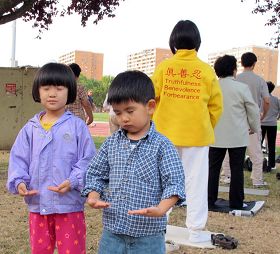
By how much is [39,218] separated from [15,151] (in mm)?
373

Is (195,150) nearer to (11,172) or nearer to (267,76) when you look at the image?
(11,172)

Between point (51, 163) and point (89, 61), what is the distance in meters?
95.9

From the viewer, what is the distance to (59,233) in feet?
8.54

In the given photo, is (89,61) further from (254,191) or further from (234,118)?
(234,118)

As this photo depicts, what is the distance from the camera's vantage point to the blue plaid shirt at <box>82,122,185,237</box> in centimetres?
218

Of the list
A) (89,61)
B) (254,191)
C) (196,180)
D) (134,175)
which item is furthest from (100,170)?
(89,61)

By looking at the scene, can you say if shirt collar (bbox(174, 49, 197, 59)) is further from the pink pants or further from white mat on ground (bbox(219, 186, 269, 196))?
white mat on ground (bbox(219, 186, 269, 196))

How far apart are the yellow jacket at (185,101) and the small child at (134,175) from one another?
161 cm

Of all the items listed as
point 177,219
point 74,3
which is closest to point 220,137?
point 177,219

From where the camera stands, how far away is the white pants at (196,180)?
3922mm

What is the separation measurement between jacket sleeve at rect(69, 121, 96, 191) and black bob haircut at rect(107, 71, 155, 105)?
0.53 meters

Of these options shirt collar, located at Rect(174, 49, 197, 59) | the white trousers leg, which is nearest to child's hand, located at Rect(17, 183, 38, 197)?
shirt collar, located at Rect(174, 49, 197, 59)

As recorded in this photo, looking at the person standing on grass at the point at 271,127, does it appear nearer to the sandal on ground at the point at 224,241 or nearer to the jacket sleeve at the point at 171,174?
the sandal on ground at the point at 224,241

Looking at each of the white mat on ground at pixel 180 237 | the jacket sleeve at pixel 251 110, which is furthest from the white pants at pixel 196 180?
the jacket sleeve at pixel 251 110
